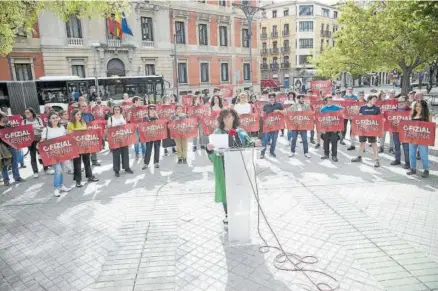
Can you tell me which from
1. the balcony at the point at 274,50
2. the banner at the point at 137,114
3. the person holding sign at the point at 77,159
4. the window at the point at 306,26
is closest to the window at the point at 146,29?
the banner at the point at 137,114

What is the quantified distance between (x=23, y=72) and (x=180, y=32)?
15732 millimetres

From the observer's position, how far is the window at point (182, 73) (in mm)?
35750

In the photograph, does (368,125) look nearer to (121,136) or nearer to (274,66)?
(121,136)

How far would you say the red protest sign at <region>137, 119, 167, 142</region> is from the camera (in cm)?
951

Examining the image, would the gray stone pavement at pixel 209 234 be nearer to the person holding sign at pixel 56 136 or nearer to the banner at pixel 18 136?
the person holding sign at pixel 56 136

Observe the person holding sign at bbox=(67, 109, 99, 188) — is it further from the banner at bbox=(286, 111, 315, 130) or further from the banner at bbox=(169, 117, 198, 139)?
the banner at bbox=(286, 111, 315, 130)

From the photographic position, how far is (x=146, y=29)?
32844 mm

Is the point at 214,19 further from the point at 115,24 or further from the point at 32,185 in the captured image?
the point at 32,185

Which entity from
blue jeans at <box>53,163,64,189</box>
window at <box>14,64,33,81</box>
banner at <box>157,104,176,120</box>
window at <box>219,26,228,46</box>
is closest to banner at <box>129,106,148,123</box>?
banner at <box>157,104,176,120</box>

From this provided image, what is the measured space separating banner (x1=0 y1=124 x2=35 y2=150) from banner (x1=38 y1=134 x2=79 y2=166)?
5.72 feet

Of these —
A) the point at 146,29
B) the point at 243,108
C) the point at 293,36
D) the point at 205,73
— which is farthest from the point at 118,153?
the point at 293,36

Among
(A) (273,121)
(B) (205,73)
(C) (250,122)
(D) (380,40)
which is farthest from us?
(B) (205,73)

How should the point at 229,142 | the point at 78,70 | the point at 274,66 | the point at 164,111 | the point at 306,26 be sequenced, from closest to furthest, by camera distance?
the point at 229,142, the point at 164,111, the point at 78,70, the point at 306,26, the point at 274,66

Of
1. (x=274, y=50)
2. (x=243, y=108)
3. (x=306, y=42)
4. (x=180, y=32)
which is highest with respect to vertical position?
(x=306, y=42)
